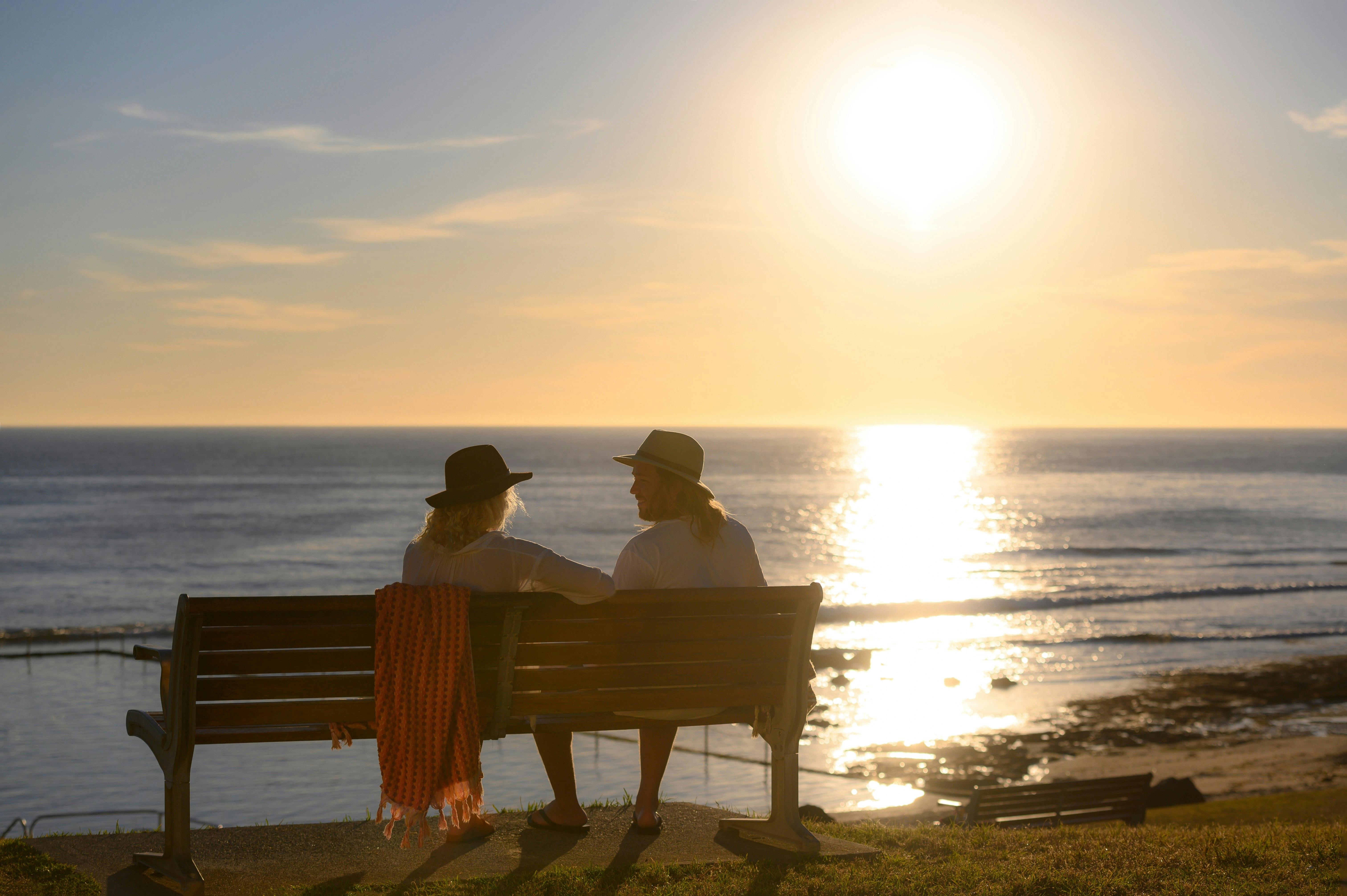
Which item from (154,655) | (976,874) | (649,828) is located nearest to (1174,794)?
(976,874)

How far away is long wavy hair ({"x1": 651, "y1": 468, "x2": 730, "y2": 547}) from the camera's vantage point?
5.10 meters

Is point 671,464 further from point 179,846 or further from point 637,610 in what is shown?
point 179,846

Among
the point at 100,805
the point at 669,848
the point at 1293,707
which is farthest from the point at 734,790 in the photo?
the point at 1293,707

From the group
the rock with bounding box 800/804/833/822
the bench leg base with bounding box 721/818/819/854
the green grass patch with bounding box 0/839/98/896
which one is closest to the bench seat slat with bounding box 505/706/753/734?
the bench leg base with bounding box 721/818/819/854

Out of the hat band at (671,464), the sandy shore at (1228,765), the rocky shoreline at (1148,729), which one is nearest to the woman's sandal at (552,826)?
the hat band at (671,464)

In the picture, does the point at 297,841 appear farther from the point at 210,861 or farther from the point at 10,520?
the point at 10,520

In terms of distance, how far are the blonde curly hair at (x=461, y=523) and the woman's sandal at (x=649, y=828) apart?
167 centimetres

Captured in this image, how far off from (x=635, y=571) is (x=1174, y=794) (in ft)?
42.0

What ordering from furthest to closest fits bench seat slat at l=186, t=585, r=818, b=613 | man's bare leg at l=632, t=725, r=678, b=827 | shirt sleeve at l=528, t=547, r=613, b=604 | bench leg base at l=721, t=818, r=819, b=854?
man's bare leg at l=632, t=725, r=678, b=827
bench leg base at l=721, t=818, r=819, b=854
shirt sleeve at l=528, t=547, r=613, b=604
bench seat slat at l=186, t=585, r=818, b=613

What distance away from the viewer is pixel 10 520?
250 ft

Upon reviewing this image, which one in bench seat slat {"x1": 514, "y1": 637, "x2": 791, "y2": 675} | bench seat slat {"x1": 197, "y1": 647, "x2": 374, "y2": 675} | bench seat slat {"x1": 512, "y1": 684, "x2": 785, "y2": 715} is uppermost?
bench seat slat {"x1": 197, "y1": 647, "x2": 374, "y2": 675}

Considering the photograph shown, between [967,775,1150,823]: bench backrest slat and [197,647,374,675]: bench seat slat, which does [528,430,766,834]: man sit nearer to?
[197,647,374,675]: bench seat slat

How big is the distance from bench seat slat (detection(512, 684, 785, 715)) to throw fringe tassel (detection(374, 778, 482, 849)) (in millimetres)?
340

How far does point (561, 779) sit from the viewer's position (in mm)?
5234
